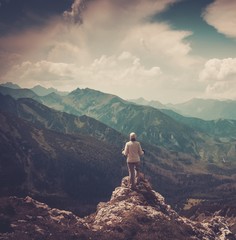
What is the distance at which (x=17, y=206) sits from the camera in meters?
56.8

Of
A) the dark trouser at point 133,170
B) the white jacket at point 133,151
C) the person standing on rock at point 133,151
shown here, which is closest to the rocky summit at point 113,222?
the dark trouser at point 133,170

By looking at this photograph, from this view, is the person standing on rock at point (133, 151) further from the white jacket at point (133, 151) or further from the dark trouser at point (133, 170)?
the dark trouser at point (133, 170)

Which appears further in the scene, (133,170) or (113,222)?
(133,170)

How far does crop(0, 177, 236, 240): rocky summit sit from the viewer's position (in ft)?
157

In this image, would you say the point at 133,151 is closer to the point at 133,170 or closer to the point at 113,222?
the point at 133,170

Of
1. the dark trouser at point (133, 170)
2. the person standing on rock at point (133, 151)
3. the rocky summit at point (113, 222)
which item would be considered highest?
the person standing on rock at point (133, 151)

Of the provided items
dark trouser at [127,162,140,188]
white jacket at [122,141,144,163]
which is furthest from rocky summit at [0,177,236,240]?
white jacket at [122,141,144,163]

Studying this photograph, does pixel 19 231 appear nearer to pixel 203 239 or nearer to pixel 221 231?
pixel 203 239

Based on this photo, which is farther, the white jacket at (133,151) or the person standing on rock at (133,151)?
the white jacket at (133,151)

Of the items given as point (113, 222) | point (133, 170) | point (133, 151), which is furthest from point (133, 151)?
point (113, 222)

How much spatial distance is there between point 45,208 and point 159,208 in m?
18.6

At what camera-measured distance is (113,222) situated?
172 feet

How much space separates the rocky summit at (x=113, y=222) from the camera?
47.9 metres

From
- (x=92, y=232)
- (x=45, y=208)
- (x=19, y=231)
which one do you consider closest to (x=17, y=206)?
(x=45, y=208)
